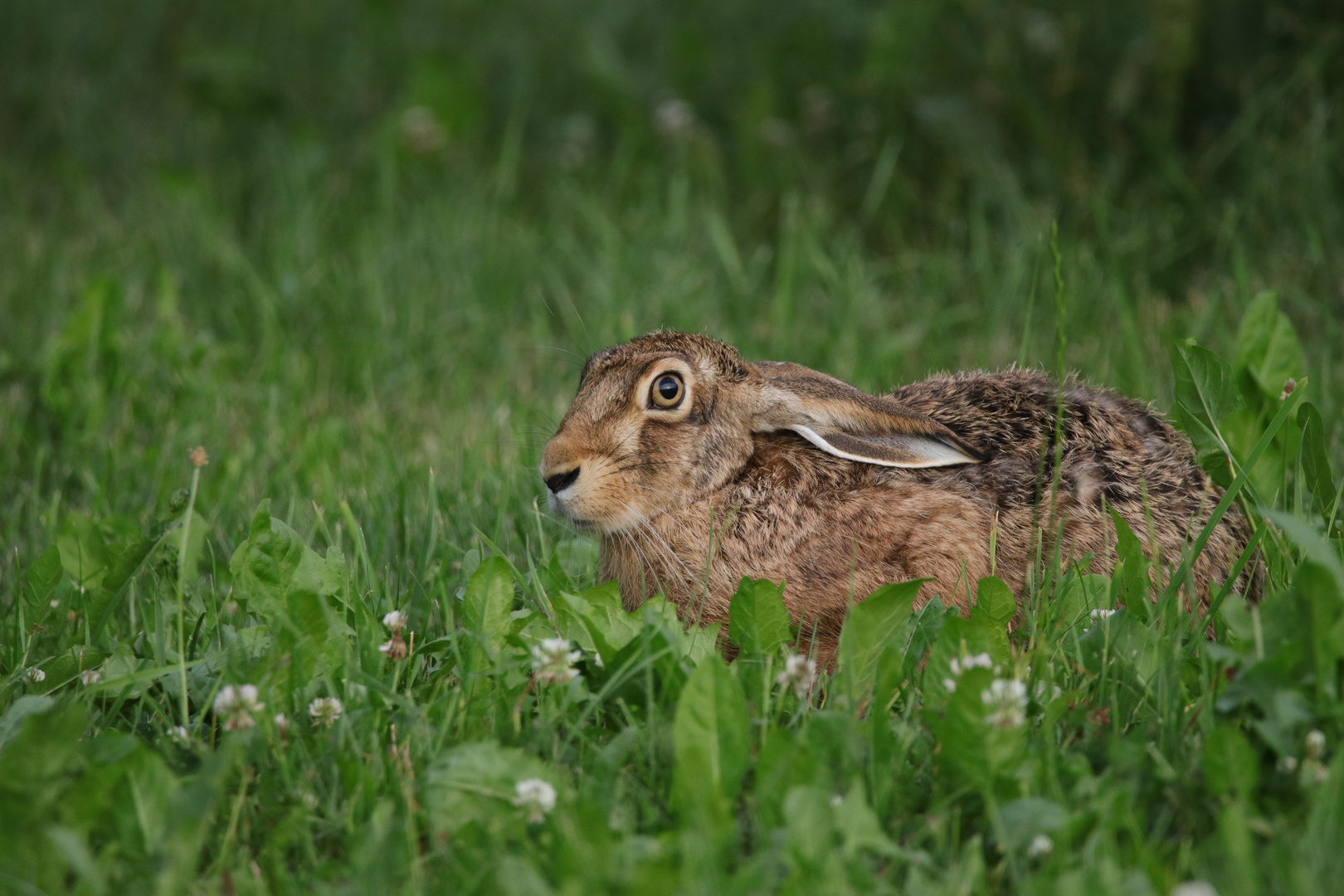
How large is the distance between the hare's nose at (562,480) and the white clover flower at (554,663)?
0.63 meters

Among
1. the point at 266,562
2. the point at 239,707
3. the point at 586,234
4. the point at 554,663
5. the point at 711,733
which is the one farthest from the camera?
the point at 586,234

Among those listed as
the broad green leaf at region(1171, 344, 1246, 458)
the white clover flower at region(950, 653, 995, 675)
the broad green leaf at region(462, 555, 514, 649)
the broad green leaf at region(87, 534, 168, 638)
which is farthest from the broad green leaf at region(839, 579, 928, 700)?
the broad green leaf at region(87, 534, 168, 638)

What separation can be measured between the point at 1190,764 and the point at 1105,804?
289 millimetres

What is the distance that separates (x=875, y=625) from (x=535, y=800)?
32.0 inches

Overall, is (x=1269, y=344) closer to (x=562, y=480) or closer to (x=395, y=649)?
(x=562, y=480)

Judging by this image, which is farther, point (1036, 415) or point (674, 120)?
point (674, 120)

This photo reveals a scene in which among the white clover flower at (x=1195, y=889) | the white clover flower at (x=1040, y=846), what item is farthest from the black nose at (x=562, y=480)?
the white clover flower at (x=1195, y=889)

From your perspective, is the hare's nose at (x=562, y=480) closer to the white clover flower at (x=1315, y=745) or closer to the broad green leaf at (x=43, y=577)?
the broad green leaf at (x=43, y=577)

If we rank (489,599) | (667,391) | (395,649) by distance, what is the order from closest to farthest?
(395,649) → (489,599) → (667,391)

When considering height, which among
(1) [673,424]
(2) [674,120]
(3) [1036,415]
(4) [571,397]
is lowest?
(4) [571,397]

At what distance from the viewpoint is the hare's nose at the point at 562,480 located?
3227 millimetres

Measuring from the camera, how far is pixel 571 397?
195 inches

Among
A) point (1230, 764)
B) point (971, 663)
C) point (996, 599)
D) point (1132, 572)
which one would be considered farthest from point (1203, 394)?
point (1230, 764)

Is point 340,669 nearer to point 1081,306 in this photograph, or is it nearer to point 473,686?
point 473,686
